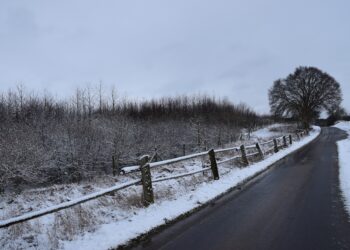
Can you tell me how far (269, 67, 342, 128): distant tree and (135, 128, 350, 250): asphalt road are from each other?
50095mm

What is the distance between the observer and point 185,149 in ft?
110

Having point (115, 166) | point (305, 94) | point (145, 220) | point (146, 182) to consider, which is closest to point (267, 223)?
point (145, 220)

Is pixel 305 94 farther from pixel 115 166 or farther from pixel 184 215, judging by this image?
pixel 184 215

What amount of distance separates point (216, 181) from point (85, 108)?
29.6 metres

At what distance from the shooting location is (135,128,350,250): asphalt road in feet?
15.2

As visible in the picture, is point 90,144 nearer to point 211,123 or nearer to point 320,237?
point 320,237

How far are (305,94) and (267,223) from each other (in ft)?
183

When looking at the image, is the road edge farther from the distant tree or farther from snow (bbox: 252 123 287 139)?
the distant tree

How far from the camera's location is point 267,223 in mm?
5559

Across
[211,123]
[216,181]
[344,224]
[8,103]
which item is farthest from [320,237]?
[211,123]

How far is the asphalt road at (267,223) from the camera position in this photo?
4629mm

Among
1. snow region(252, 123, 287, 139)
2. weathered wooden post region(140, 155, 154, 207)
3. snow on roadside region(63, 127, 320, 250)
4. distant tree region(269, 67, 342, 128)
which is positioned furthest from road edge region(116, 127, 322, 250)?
distant tree region(269, 67, 342, 128)

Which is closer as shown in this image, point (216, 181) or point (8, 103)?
point (216, 181)

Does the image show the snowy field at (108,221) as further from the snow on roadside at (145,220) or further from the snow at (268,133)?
the snow at (268,133)
